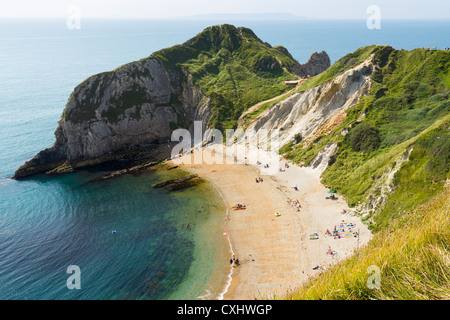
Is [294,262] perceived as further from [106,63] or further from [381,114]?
[106,63]

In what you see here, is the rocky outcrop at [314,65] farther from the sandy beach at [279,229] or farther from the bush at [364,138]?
the sandy beach at [279,229]

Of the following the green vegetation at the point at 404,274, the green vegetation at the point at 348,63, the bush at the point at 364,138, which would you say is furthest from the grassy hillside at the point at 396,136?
the green vegetation at the point at 404,274

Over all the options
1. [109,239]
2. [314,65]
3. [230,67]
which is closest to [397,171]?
[109,239]

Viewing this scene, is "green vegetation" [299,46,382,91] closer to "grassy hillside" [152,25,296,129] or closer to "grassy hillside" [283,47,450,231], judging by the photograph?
"grassy hillside" [283,47,450,231]

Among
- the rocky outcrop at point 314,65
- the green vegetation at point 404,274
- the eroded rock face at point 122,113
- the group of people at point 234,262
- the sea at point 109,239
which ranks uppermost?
the rocky outcrop at point 314,65

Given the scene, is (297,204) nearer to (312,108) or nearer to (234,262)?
(234,262)
